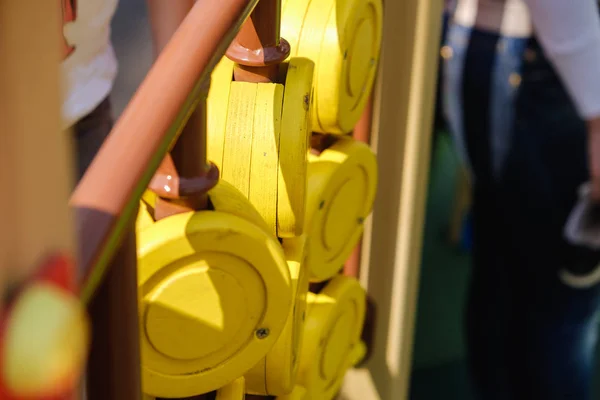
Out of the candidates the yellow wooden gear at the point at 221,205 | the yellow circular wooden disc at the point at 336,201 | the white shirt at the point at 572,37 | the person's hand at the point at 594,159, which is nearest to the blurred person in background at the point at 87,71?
the yellow circular wooden disc at the point at 336,201

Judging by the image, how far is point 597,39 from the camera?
46.6 inches

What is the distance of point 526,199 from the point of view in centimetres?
143

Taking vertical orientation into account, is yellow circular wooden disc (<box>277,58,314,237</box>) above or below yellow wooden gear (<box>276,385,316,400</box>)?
above

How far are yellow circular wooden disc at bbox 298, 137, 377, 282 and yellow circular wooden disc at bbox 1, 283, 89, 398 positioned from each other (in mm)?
479

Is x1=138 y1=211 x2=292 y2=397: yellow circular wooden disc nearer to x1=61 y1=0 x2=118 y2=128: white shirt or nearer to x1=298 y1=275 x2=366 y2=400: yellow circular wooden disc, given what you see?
x1=298 y1=275 x2=366 y2=400: yellow circular wooden disc

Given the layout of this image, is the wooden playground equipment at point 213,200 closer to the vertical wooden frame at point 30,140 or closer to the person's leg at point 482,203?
the vertical wooden frame at point 30,140

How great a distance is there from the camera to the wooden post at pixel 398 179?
1004 mm

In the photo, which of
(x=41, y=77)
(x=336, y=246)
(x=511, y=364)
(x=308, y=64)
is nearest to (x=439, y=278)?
(x=511, y=364)

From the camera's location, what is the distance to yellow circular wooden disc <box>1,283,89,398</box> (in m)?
0.25

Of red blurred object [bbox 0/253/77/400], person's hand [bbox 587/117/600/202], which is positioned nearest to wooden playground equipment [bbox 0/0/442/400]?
red blurred object [bbox 0/253/77/400]

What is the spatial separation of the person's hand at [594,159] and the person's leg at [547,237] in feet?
0.15

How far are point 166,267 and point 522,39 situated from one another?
3.13ft

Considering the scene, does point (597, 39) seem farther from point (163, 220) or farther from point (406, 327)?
point (163, 220)

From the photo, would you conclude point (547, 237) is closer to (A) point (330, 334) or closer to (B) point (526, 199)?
(B) point (526, 199)
